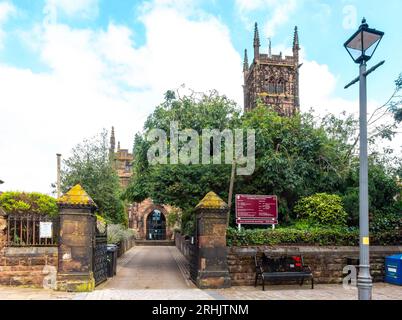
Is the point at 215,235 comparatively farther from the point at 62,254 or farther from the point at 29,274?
the point at 29,274

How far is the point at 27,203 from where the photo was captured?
13.8 meters

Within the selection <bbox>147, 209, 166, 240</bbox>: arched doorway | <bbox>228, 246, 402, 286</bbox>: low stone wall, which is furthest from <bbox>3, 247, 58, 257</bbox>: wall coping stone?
<bbox>147, 209, 166, 240</bbox>: arched doorway

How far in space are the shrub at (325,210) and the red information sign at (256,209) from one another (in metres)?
2.09

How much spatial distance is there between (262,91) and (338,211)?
42356mm

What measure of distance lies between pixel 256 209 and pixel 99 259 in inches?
226

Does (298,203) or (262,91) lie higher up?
(262,91)

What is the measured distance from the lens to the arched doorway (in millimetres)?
51531

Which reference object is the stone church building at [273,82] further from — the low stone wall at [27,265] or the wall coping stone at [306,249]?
the low stone wall at [27,265]

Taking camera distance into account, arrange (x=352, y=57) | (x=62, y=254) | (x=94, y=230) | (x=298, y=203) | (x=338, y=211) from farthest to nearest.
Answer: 1. (x=298, y=203)
2. (x=338, y=211)
3. (x=94, y=230)
4. (x=62, y=254)
5. (x=352, y=57)

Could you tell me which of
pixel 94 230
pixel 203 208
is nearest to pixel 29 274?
pixel 94 230

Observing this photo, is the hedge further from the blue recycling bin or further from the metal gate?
the metal gate

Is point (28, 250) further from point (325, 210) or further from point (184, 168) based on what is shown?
point (325, 210)

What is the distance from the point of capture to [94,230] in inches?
489

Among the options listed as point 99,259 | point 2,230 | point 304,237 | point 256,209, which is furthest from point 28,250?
point 304,237
